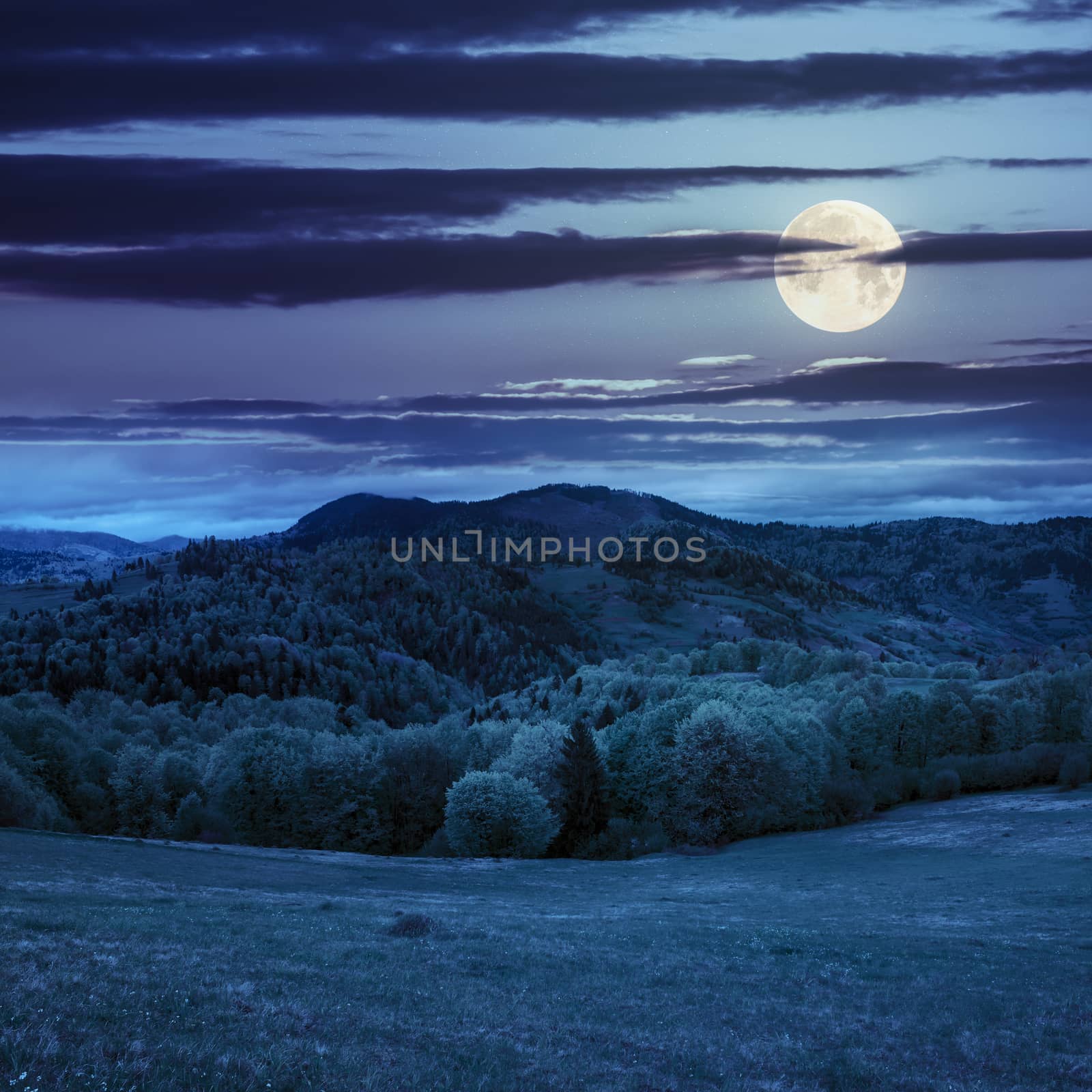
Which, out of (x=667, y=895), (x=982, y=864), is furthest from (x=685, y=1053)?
(x=982, y=864)

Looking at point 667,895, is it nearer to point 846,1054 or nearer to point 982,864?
point 982,864

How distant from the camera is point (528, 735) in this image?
117m

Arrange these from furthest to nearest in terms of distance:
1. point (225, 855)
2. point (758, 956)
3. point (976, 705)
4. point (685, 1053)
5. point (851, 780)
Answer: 1. point (976, 705)
2. point (851, 780)
3. point (225, 855)
4. point (758, 956)
5. point (685, 1053)

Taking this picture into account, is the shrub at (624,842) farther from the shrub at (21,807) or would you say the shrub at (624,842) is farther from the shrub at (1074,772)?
the shrub at (21,807)

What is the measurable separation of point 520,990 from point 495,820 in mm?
75034

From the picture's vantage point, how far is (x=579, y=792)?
353 feet

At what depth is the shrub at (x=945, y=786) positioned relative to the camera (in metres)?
116

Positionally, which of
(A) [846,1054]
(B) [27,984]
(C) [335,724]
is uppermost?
(B) [27,984]

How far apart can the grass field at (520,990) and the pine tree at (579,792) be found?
2304 inches

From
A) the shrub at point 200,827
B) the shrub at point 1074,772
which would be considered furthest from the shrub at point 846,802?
the shrub at point 200,827

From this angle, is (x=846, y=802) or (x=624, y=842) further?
(x=846, y=802)

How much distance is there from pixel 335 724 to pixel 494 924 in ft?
534

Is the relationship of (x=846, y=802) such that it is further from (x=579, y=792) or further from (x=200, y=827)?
(x=200, y=827)

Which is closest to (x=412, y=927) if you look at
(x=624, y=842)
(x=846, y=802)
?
(x=624, y=842)
